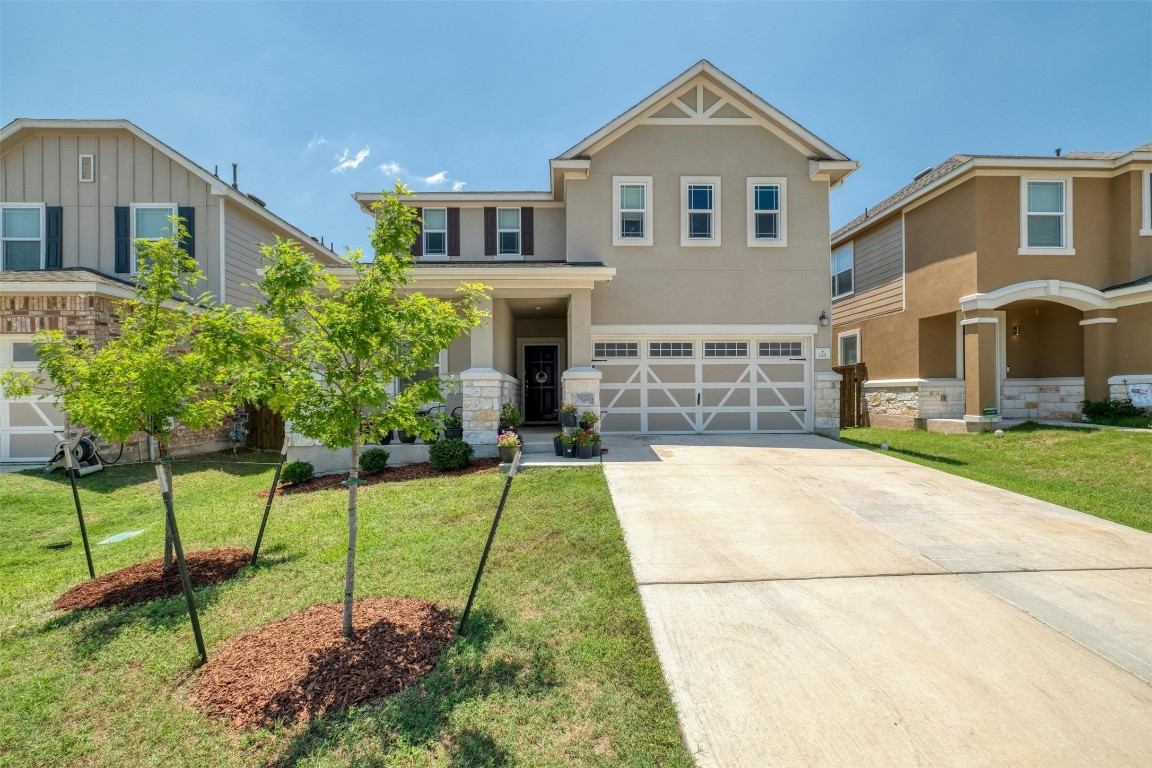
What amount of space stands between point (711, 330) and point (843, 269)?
9.06m

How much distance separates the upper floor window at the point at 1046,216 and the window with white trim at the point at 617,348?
9624mm

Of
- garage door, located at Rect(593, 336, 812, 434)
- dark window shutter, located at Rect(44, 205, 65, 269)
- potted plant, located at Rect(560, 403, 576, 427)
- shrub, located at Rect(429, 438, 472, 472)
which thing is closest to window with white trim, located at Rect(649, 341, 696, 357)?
garage door, located at Rect(593, 336, 812, 434)

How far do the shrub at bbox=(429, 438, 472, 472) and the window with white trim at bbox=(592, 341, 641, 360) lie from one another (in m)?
4.55

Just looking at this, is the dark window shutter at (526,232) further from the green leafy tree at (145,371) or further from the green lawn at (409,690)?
the green leafy tree at (145,371)

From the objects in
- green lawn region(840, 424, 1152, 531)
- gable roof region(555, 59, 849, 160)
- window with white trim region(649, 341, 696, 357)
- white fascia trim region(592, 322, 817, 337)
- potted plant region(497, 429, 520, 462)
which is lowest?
green lawn region(840, 424, 1152, 531)

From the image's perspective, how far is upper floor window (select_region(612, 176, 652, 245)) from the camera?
11.9 meters

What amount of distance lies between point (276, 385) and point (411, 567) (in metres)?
2.16

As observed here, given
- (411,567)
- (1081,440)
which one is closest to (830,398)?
(1081,440)

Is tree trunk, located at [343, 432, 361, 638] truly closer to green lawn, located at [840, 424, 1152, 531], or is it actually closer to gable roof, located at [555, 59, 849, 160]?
green lawn, located at [840, 424, 1152, 531]

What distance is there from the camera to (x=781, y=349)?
→ 12.0 metres

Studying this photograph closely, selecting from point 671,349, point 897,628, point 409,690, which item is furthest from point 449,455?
point 897,628

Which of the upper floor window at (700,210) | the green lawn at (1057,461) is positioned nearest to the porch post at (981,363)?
the green lawn at (1057,461)

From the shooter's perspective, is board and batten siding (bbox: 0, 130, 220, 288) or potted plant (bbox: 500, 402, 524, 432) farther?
board and batten siding (bbox: 0, 130, 220, 288)

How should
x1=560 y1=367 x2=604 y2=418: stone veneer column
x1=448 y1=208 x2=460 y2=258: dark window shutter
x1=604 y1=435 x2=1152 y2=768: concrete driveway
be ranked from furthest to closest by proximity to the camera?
x1=448 y1=208 x2=460 y2=258: dark window shutter
x1=560 y1=367 x2=604 y2=418: stone veneer column
x1=604 y1=435 x2=1152 y2=768: concrete driveway
